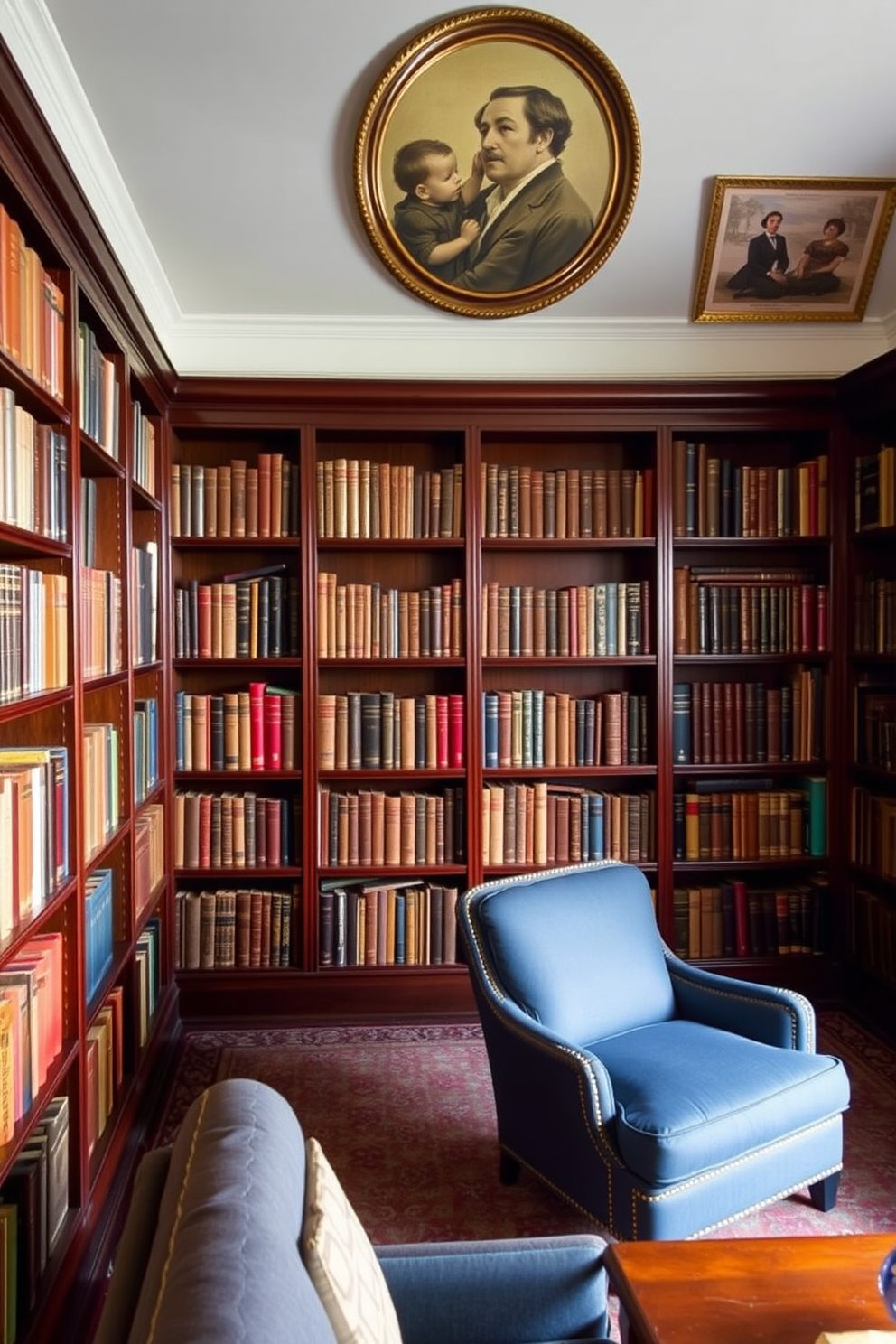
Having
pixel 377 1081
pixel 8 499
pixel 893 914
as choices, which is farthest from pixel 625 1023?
pixel 8 499

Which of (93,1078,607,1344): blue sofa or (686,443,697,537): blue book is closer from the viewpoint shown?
(93,1078,607,1344): blue sofa

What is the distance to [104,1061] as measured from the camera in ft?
7.58

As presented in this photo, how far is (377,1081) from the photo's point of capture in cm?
300

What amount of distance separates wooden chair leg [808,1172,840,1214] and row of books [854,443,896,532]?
2103 mm

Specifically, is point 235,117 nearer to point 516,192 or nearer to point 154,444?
point 516,192

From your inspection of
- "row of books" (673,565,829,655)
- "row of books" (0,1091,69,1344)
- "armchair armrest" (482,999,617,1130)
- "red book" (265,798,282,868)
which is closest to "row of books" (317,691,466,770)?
"red book" (265,798,282,868)

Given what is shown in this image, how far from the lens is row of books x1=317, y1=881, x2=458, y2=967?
346 cm

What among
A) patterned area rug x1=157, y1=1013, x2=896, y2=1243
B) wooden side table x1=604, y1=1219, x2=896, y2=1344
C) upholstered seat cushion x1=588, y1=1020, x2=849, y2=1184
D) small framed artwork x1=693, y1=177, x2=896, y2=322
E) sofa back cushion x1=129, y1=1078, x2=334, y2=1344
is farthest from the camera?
small framed artwork x1=693, y1=177, x2=896, y2=322

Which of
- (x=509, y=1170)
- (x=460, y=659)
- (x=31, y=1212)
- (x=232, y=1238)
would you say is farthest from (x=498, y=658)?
(x=232, y=1238)

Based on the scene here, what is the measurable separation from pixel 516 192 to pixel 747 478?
1.35m

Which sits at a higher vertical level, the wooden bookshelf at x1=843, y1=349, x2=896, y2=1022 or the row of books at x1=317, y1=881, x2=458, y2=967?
the wooden bookshelf at x1=843, y1=349, x2=896, y2=1022

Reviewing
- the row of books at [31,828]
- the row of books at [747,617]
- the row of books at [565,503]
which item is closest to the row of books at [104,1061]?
the row of books at [31,828]

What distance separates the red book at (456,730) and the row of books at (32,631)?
5.60ft

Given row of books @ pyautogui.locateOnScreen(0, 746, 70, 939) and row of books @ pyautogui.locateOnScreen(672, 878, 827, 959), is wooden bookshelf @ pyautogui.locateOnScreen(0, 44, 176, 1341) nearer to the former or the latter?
row of books @ pyautogui.locateOnScreen(0, 746, 70, 939)
